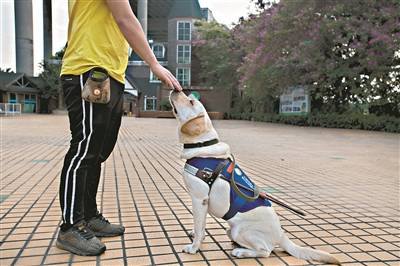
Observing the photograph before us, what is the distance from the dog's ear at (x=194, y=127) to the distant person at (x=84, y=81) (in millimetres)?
217

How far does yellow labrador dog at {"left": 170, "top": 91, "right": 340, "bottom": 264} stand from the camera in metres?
2.12

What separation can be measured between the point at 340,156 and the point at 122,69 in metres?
6.00

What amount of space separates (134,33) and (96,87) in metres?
0.40

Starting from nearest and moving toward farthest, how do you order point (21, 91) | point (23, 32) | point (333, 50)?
point (333, 50) → point (21, 91) → point (23, 32)

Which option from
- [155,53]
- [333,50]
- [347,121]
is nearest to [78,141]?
[333,50]

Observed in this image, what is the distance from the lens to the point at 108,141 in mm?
2400

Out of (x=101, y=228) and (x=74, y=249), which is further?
(x=101, y=228)

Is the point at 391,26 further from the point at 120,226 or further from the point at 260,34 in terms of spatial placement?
the point at 120,226

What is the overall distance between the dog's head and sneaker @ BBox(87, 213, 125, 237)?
90 cm

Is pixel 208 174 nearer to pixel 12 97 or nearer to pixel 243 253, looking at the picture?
pixel 243 253

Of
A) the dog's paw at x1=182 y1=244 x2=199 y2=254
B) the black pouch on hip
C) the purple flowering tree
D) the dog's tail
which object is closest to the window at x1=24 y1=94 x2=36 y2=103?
the purple flowering tree

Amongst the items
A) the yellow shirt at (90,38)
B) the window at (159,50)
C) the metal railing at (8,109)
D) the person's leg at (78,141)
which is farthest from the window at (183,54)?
the person's leg at (78,141)

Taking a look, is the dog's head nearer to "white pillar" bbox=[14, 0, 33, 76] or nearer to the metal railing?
the metal railing

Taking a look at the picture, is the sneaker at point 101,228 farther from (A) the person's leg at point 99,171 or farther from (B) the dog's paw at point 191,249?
(B) the dog's paw at point 191,249
